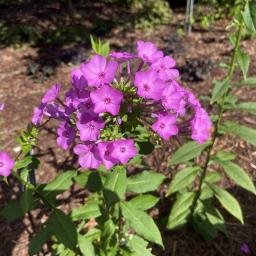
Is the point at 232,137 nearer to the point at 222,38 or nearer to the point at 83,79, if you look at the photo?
the point at 222,38

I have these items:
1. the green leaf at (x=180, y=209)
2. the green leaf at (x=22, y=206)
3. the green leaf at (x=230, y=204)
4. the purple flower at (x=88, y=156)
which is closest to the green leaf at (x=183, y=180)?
the green leaf at (x=230, y=204)

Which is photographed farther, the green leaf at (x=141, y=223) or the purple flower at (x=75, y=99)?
the green leaf at (x=141, y=223)

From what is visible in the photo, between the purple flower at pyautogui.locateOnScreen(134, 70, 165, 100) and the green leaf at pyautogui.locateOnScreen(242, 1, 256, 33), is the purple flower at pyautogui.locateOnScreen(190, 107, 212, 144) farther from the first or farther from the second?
the green leaf at pyautogui.locateOnScreen(242, 1, 256, 33)

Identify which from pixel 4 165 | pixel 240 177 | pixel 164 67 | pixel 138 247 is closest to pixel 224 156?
pixel 240 177

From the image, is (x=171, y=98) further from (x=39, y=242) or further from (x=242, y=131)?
(x=39, y=242)

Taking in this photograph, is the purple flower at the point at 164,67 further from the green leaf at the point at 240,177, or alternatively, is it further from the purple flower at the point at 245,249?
the purple flower at the point at 245,249

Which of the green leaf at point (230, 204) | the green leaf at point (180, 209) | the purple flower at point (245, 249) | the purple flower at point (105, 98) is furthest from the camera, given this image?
the purple flower at point (245, 249)

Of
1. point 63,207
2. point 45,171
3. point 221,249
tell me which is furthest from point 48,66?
point 221,249
